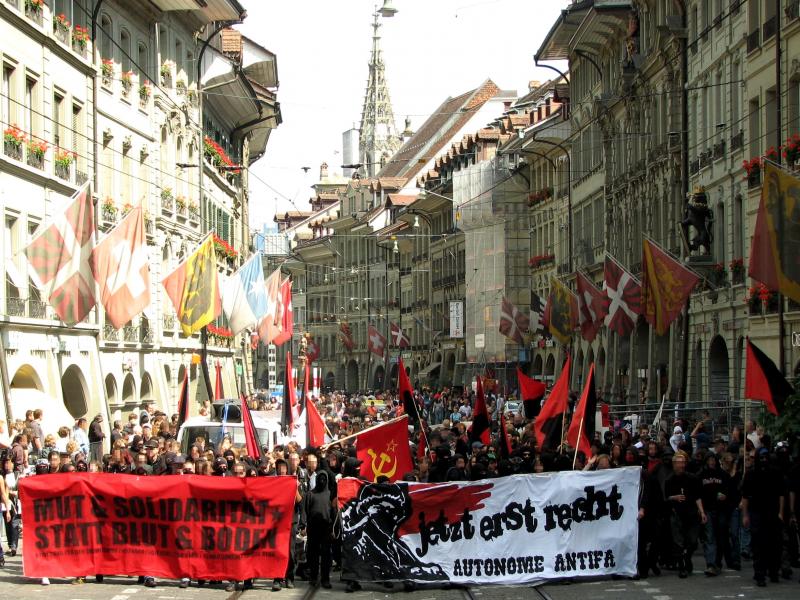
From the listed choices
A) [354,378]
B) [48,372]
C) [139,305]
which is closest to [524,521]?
[139,305]

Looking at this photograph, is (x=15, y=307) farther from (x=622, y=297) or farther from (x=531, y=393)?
(x=622, y=297)

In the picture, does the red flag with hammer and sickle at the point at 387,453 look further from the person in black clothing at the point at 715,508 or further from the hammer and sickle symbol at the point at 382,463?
the person in black clothing at the point at 715,508

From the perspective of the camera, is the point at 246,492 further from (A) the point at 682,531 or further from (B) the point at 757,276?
(B) the point at 757,276

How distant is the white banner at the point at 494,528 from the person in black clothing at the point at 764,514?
1.27m

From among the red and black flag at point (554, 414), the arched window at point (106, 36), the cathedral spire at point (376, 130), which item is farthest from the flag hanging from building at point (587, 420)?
the cathedral spire at point (376, 130)

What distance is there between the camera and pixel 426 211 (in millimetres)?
95312

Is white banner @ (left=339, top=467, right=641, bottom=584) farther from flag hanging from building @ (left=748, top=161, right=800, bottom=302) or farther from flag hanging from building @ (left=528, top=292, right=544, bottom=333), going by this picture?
flag hanging from building @ (left=528, top=292, right=544, bottom=333)

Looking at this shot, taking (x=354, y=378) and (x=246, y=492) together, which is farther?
(x=354, y=378)

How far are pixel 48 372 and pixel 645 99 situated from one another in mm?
21888

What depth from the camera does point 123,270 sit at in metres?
28.7

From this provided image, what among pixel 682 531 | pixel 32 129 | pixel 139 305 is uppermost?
pixel 32 129

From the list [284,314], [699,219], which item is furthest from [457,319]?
[699,219]

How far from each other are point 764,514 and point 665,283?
49.3ft

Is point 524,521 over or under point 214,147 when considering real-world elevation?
under
